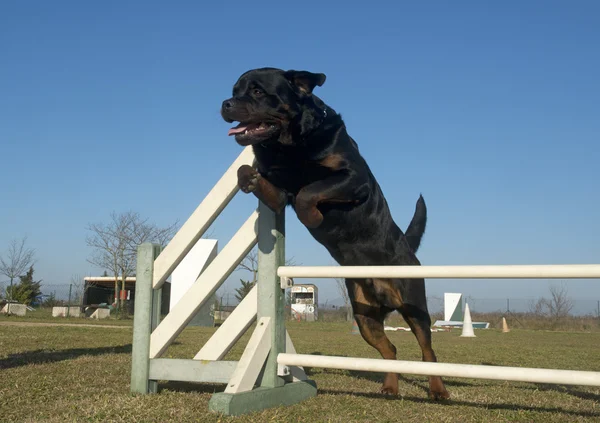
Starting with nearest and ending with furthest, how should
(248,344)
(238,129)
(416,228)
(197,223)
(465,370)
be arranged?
(465,370) → (248,344) → (238,129) → (197,223) → (416,228)

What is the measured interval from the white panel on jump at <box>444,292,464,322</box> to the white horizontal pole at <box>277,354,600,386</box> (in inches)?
1193

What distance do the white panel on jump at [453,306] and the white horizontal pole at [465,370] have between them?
99.4 feet

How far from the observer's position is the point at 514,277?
7.47 feet

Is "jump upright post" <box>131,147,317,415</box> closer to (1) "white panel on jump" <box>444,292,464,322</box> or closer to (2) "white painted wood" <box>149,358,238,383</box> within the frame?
(2) "white painted wood" <box>149,358,238,383</box>

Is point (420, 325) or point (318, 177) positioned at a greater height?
point (318, 177)

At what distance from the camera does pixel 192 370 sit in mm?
2938

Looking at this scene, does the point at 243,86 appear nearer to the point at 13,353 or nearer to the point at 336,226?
the point at 336,226

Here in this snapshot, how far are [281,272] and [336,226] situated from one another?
0.45 meters

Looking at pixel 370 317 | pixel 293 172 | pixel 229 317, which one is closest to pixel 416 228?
pixel 370 317

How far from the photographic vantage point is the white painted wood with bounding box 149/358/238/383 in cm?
281

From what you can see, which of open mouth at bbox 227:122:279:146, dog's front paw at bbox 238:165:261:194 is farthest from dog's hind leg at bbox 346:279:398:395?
open mouth at bbox 227:122:279:146

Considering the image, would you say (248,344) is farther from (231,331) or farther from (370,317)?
(370,317)

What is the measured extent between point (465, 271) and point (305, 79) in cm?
143

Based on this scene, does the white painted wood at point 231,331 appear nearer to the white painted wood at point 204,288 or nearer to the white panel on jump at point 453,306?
the white painted wood at point 204,288
